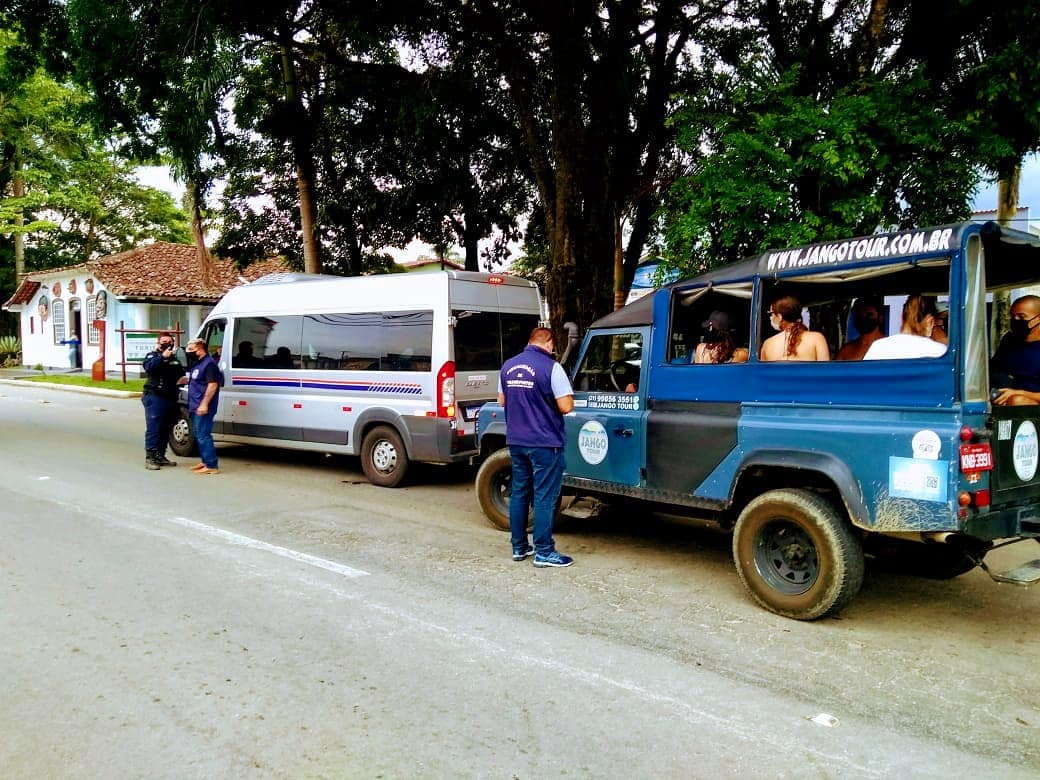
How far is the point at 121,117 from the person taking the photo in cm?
1273

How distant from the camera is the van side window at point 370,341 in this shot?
28.5 feet

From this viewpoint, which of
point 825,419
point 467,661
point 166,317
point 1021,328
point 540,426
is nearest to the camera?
point 467,661

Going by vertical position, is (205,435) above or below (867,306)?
below

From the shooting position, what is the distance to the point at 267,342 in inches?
399

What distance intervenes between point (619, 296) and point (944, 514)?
12765 millimetres

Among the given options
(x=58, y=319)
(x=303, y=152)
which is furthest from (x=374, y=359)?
(x=58, y=319)

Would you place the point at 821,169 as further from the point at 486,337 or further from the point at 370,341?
the point at 370,341

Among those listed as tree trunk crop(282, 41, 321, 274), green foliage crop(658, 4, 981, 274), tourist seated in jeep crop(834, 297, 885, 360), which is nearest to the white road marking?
tourist seated in jeep crop(834, 297, 885, 360)

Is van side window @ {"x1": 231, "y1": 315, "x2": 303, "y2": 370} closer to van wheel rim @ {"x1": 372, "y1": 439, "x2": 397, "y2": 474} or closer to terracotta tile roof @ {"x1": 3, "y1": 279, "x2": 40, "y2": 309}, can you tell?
van wheel rim @ {"x1": 372, "y1": 439, "x2": 397, "y2": 474}

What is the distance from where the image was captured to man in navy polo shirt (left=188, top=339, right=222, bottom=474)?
382 inches

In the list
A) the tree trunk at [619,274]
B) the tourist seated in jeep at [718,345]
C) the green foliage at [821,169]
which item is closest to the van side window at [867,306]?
the tourist seated in jeep at [718,345]

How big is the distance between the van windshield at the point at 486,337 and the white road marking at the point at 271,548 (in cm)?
296

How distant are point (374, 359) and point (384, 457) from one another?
110 centimetres

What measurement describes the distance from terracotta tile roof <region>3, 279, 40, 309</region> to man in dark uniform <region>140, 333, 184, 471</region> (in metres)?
28.2
